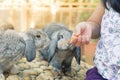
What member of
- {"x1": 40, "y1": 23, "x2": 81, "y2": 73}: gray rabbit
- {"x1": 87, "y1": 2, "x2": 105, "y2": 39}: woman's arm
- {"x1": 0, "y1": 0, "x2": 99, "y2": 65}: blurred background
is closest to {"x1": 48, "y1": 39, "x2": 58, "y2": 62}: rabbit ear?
{"x1": 40, "y1": 23, "x2": 81, "y2": 73}: gray rabbit

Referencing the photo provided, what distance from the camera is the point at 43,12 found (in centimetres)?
137

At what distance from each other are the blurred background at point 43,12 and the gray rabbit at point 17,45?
41 cm

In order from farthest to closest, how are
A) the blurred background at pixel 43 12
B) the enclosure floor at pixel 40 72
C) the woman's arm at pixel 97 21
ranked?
the blurred background at pixel 43 12 → the enclosure floor at pixel 40 72 → the woman's arm at pixel 97 21

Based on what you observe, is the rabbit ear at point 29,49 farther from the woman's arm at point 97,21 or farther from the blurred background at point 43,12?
the blurred background at point 43,12

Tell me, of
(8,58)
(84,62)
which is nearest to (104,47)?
(8,58)

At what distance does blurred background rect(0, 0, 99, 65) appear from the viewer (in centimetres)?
128

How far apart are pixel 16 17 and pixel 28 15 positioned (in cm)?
6

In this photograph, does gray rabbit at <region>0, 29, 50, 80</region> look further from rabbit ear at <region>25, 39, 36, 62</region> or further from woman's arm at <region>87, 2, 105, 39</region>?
woman's arm at <region>87, 2, 105, 39</region>

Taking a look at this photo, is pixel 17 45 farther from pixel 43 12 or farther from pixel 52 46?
pixel 43 12

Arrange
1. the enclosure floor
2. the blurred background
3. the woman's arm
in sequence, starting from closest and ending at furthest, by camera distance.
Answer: the woman's arm
the enclosure floor
the blurred background

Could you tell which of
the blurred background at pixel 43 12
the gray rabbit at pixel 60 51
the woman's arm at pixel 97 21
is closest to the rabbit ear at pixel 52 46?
the gray rabbit at pixel 60 51

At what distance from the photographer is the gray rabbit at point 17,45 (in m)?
0.77

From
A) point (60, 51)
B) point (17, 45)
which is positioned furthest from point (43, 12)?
point (17, 45)

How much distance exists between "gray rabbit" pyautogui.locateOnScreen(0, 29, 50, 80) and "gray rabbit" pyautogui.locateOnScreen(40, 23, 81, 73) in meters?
0.05
